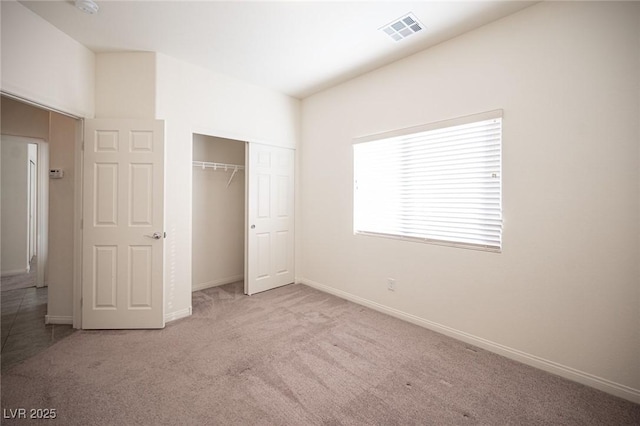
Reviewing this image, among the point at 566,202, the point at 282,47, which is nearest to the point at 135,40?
the point at 282,47

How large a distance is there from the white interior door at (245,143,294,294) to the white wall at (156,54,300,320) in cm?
56

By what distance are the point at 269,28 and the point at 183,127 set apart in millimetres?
1494

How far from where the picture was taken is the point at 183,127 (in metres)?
3.20

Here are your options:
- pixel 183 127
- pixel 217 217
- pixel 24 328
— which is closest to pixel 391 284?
pixel 217 217

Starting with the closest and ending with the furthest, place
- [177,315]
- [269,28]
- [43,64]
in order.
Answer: [43,64] < [269,28] < [177,315]

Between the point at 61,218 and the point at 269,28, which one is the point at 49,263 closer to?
the point at 61,218

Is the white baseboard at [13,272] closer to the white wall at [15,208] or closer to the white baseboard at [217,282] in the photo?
the white wall at [15,208]

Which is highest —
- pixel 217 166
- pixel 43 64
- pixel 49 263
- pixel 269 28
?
pixel 269 28

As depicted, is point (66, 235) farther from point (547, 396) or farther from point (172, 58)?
point (547, 396)

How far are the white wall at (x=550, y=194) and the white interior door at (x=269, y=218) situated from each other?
1.87 meters

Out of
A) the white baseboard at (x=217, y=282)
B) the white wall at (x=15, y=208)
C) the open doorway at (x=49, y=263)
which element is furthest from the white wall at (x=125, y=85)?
the white wall at (x=15, y=208)

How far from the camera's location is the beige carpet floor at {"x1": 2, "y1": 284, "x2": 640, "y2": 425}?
1718 mm

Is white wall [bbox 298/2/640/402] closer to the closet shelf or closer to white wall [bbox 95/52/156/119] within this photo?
the closet shelf

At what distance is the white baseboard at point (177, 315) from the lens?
3032mm
